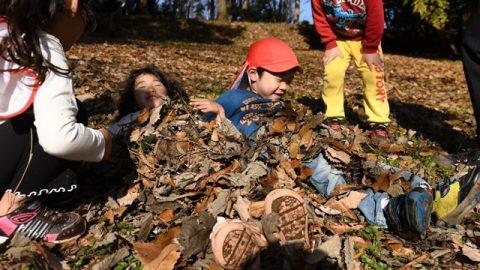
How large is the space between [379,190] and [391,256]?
25.0 inches

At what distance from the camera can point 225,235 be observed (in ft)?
6.87

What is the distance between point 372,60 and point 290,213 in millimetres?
2703

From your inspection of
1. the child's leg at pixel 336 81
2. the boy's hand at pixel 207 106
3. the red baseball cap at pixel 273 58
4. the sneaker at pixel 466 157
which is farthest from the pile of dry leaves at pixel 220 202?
the sneaker at pixel 466 157

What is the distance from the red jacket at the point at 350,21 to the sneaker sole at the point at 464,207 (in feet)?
7.16

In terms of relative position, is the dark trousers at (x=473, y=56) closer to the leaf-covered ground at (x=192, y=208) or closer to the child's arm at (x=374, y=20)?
the leaf-covered ground at (x=192, y=208)

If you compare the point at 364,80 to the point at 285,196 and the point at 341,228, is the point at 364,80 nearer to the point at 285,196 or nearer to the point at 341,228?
the point at 341,228

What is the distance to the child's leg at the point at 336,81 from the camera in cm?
457

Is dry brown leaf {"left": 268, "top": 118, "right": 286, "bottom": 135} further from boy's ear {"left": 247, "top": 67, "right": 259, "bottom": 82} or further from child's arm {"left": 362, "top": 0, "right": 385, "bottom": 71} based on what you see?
child's arm {"left": 362, "top": 0, "right": 385, "bottom": 71}

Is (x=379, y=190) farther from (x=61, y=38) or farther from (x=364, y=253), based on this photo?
(x=61, y=38)

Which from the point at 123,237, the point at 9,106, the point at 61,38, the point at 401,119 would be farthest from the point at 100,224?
the point at 401,119

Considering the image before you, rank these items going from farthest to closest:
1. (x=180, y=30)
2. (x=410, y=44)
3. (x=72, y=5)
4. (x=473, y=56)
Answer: (x=180, y=30)
(x=410, y=44)
(x=473, y=56)
(x=72, y=5)

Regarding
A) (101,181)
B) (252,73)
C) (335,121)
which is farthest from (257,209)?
(335,121)

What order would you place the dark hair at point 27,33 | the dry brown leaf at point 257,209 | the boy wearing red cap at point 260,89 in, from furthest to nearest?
1. the boy wearing red cap at point 260,89
2. the dry brown leaf at point 257,209
3. the dark hair at point 27,33

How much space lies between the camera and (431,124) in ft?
19.4
